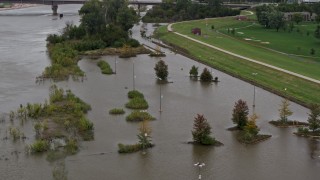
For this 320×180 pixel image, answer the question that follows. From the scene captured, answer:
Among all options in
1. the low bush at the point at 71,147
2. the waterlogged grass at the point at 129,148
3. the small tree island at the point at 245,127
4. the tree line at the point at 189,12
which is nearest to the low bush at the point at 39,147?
the low bush at the point at 71,147

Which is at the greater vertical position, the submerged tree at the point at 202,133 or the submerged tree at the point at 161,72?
the submerged tree at the point at 161,72

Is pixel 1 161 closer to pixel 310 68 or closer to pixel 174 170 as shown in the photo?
pixel 174 170

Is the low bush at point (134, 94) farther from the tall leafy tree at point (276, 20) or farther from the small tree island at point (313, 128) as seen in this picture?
the tall leafy tree at point (276, 20)

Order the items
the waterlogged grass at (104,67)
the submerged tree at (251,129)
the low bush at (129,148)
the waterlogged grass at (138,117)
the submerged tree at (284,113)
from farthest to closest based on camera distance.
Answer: the waterlogged grass at (104,67) < the waterlogged grass at (138,117) < the submerged tree at (284,113) < the submerged tree at (251,129) < the low bush at (129,148)

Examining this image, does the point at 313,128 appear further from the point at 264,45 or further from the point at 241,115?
the point at 264,45

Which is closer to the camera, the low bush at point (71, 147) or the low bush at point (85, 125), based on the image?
the low bush at point (71, 147)

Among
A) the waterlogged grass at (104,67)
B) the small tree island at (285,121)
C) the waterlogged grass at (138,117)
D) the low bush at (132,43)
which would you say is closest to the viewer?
the small tree island at (285,121)

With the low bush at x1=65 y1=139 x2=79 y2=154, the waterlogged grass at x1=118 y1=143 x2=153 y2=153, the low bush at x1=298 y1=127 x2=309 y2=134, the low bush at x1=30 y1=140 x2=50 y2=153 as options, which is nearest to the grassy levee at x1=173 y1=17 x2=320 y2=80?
the low bush at x1=298 y1=127 x2=309 y2=134
